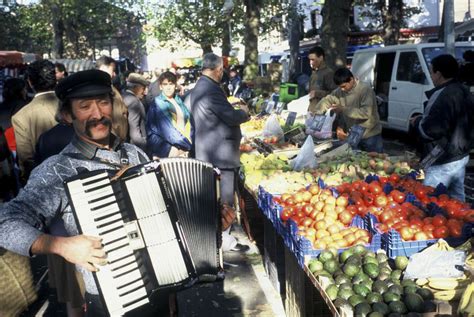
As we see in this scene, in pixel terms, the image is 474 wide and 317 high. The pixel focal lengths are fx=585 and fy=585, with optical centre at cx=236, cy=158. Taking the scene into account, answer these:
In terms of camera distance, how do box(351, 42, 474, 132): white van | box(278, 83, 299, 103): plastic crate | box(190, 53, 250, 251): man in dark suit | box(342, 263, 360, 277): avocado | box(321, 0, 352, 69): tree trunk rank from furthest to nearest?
1. box(321, 0, 352, 69): tree trunk
2. box(278, 83, 299, 103): plastic crate
3. box(351, 42, 474, 132): white van
4. box(190, 53, 250, 251): man in dark suit
5. box(342, 263, 360, 277): avocado

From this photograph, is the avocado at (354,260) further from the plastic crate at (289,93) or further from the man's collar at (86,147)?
the plastic crate at (289,93)

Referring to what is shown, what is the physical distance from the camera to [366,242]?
12.9ft

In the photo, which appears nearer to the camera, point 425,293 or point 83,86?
point 83,86

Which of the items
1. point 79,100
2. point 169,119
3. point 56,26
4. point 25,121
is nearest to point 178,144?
point 169,119

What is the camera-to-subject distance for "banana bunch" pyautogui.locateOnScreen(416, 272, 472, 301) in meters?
3.08

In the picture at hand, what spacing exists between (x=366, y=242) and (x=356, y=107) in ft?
12.2

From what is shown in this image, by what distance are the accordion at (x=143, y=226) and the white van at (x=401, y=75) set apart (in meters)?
9.48

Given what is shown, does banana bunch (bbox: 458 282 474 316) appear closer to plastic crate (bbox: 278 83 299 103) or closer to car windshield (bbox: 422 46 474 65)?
car windshield (bbox: 422 46 474 65)

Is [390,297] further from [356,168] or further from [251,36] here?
[251,36]

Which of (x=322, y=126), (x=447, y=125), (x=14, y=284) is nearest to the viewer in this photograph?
(x=14, y=284)

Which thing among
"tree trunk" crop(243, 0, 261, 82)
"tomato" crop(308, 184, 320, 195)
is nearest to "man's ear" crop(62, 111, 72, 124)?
"tomato" crop(308, 184, 320, 195)

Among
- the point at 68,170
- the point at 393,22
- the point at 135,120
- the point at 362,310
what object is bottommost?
the point at 362,310

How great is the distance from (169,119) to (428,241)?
3966 millimetres

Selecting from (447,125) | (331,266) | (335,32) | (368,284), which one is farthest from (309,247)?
(335,32)
